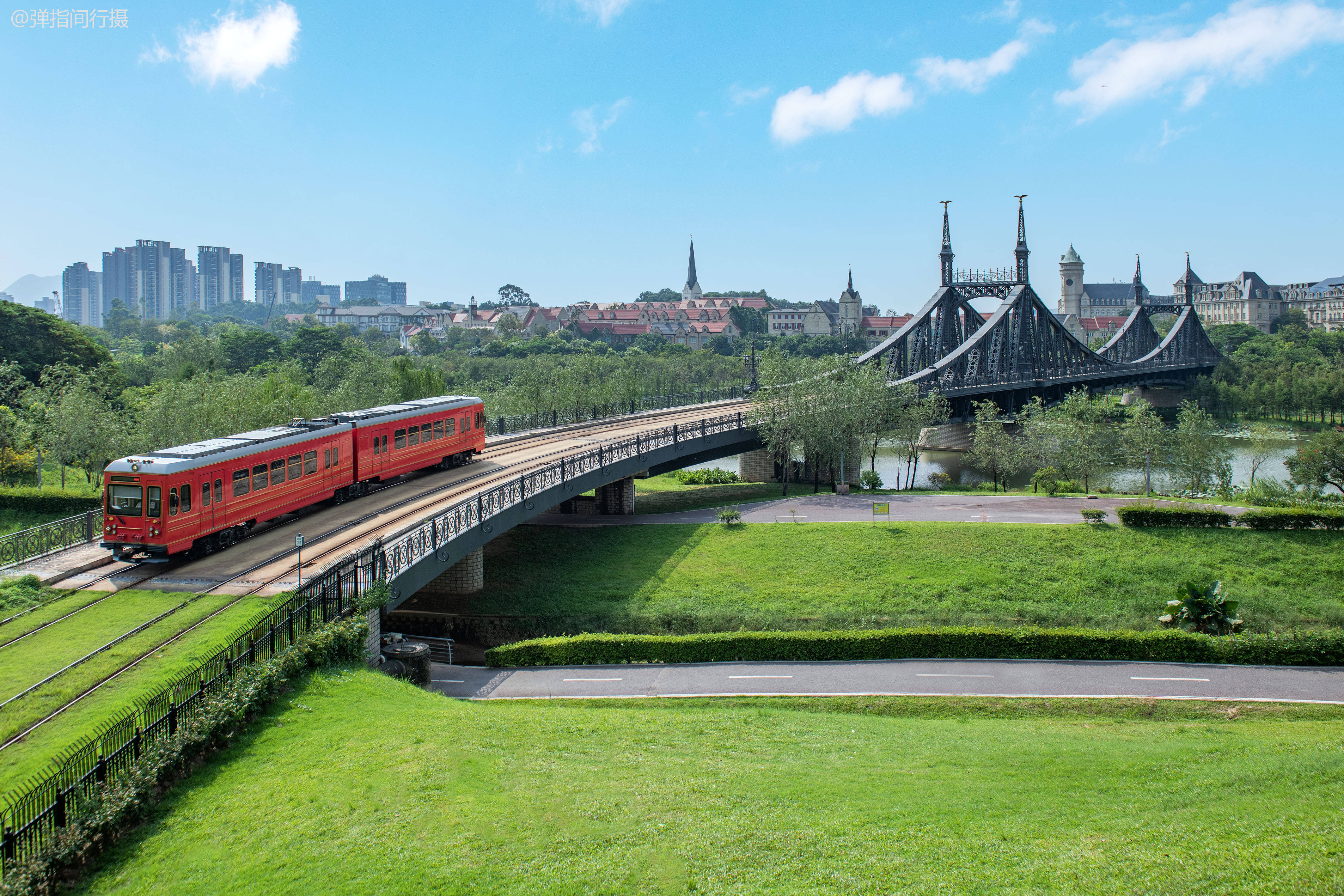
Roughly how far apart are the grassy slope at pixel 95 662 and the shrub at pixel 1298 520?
33.0 meters

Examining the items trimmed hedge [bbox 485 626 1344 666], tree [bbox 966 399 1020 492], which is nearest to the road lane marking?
trimmed hedge [bbox 485 626 1344 666]

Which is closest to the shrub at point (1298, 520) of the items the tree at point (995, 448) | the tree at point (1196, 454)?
the tree at point (1196, 454)

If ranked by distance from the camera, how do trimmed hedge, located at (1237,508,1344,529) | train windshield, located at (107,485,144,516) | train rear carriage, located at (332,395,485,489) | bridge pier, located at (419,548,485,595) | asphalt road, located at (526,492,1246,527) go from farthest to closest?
asphalt road, located at (526,492,1246,527) < trimmed hedge, located at (1237,508,1344,529) < bridge pier, located at (419,548,485,595) < train rear carriage, located at (332,395,485,489) < train windshield, located at (107,485,144,516)

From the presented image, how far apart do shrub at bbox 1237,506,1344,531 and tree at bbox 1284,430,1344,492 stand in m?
15.5

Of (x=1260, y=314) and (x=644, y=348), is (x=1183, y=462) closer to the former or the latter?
(x=644, y=348)

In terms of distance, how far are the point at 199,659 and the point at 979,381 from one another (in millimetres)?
68096

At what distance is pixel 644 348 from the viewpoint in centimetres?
15425

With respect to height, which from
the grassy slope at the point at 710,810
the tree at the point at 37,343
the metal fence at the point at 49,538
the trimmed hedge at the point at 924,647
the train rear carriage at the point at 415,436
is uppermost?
the tree at the point at 37,343

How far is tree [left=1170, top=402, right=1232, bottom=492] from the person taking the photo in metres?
44.4

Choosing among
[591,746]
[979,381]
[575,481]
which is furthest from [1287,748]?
[979,381]

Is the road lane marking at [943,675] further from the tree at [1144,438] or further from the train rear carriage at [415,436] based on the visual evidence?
the tree at [1144,438]

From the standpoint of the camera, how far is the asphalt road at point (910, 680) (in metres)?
21.3

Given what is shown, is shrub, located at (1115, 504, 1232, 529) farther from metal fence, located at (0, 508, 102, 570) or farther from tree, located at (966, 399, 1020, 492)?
metal fence, located at (0, 508, 102, 570)

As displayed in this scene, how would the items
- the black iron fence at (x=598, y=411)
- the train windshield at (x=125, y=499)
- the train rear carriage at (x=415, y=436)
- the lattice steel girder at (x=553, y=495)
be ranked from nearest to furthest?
the train windshield at (x=125, y=499)
the lattice steel girder at (x=553, y=495)
the train rear carriage at (x=415, y=436)
the black iron fence at (x=598, y=411)
